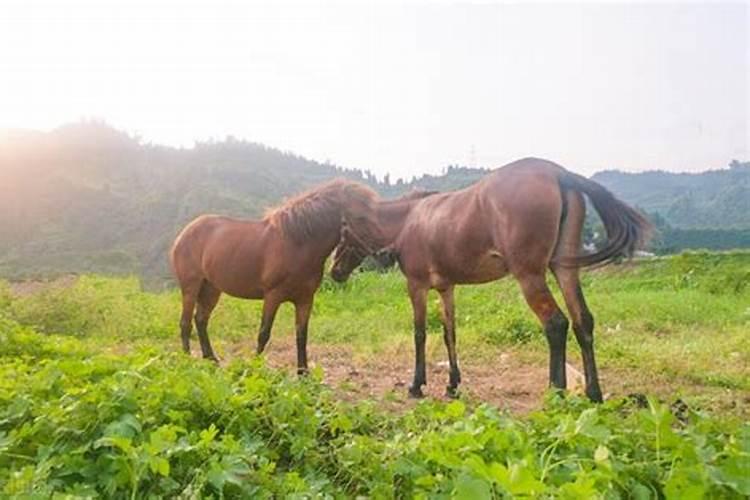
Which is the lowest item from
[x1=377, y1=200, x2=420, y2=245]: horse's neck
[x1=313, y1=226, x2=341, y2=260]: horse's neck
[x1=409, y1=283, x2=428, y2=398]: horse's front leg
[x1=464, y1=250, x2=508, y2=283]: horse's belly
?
[x1=409, y1=283, x2=428, y2=398]: horse's front leg

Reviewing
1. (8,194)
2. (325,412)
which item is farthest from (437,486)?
(8,194)

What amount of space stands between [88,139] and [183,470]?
41643 millimetres

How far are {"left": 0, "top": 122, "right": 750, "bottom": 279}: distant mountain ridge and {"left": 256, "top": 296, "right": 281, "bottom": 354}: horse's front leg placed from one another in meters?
16.3

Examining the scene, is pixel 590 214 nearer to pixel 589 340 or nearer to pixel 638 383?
pixel 589 340

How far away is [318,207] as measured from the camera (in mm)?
6277

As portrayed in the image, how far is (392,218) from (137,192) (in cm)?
3208

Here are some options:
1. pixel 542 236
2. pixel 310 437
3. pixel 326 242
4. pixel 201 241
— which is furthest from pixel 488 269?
pixel 201 241

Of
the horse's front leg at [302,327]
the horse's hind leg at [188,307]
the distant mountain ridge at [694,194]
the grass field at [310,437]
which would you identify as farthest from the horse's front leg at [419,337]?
the distant mountain ridge at [694,194]

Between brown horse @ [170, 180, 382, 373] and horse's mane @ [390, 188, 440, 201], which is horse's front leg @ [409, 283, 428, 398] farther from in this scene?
horse's mane @ [390, 188, 440, 201]

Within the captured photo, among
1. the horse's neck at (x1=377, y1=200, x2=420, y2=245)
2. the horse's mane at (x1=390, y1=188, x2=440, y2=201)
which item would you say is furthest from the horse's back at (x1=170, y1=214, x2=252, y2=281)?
the horse's mane at (x1=390, y1=188, x2=440, y2=201)

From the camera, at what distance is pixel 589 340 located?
15.2 feet

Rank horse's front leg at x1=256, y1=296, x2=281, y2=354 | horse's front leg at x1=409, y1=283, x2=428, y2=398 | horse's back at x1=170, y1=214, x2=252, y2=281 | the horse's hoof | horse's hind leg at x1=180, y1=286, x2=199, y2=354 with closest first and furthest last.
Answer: the horse's hoof, horse's front leg at x1=409, y1=283, x2=428, y2=398, horse's front leg at x1=256, y1=296, x2=281, y2=354, horse's back at x1=170, y1=214, x2=252, y2=281, horse's hind leg at x1=180, y1=286, x2=199, y2=354

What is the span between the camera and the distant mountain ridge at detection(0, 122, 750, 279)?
1021 inches

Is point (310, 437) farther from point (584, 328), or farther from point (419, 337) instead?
point (419, 337)
